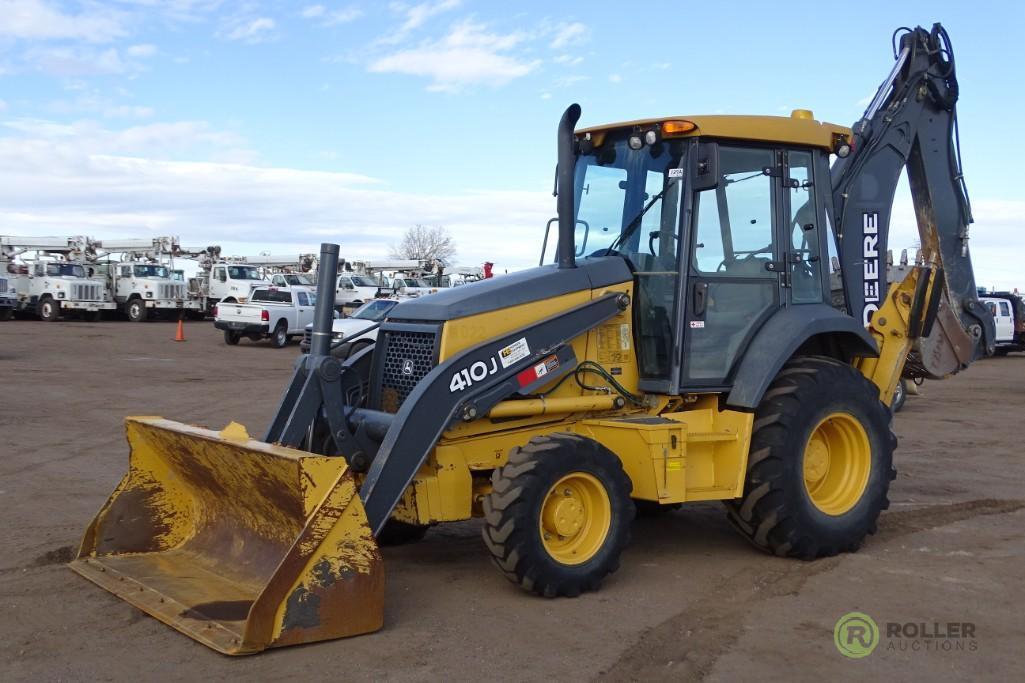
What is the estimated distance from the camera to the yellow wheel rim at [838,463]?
24.3 feet

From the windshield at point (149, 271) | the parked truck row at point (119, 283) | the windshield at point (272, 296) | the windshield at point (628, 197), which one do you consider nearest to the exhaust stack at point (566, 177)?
the windshield at point (628, 197)

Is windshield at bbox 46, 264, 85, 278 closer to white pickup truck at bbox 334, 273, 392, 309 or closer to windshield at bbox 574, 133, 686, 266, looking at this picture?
white pickup truck at bbox 334, 273, 392, 309

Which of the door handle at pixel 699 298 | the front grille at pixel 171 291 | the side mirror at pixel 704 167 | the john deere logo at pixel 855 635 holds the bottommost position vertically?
the john deere logo at pixel 855 635

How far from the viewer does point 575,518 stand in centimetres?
624

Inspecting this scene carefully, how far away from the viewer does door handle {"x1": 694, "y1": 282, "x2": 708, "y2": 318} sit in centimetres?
696

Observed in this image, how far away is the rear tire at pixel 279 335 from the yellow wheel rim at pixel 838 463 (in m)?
23.8

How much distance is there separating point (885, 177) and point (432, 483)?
479 centimetres

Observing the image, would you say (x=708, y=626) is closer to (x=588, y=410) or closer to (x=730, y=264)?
(x=588, y=410)

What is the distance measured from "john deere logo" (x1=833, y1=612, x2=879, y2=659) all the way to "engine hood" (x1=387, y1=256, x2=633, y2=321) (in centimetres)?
257

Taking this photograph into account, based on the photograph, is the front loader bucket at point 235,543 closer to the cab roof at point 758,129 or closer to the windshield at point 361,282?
the cab roof at point 758,129

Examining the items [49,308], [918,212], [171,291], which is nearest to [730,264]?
[918,212]

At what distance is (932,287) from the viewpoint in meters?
8.01

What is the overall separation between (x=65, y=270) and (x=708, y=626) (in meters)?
38.3

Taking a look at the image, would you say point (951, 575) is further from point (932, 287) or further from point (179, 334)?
point (179, 334)
